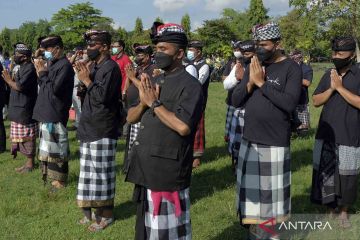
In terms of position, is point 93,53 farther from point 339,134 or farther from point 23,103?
point 23,103

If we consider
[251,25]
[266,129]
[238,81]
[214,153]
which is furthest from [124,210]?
[251,25]

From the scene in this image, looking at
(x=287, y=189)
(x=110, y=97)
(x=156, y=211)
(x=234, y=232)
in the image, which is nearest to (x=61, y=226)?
(x=110, y=97)

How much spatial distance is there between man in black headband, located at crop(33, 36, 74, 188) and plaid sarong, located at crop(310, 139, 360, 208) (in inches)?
140

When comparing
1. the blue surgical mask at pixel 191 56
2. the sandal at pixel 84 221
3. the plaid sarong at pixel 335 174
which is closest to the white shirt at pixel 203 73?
the blue surgical mask at pixel 191 56

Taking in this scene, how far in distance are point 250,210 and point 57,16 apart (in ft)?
261

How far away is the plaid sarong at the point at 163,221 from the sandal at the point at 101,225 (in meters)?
1.77

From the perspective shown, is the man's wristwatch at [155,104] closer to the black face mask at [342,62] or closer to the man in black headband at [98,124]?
the man in black headband at [98,124]

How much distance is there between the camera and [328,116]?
4.93 meters

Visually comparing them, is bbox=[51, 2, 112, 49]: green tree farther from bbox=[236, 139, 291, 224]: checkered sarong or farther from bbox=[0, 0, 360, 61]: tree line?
bbox=[236, 139, 291, 224]: checkered sarong

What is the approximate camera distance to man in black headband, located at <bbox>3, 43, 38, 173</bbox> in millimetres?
7590

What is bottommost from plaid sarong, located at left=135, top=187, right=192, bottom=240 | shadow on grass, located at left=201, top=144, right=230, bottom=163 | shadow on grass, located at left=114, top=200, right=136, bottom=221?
shadow on grass, located at left=114, top=200, right=136, bottom=221

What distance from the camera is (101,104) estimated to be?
5031mm

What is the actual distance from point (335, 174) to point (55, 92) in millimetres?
3887

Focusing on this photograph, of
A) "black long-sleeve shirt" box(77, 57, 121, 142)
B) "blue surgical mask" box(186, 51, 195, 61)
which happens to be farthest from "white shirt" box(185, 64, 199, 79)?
"black long-sleeve shirt" box(77, 57, 121, 142)
